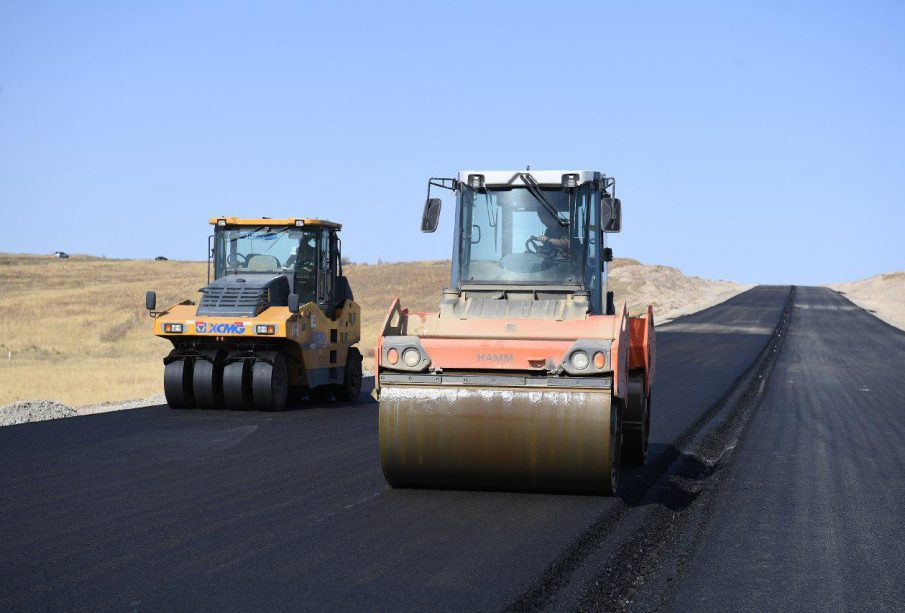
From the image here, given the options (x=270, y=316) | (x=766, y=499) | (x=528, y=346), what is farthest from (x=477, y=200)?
(x=270, y=316)

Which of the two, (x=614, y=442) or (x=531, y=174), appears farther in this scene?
(x=531, y=174)

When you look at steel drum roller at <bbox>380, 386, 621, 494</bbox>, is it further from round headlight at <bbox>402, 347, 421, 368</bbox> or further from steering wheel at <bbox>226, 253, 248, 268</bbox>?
steering wheel at <bbox>226, 253, 248, 268</bbox>

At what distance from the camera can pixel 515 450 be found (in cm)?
876

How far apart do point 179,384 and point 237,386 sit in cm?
94

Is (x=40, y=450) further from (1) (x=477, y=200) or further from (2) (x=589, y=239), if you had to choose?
(2) (x=589, y=239)

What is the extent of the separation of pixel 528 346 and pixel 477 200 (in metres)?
2.18

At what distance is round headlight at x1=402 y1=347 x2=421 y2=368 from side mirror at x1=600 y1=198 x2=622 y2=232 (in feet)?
7.32

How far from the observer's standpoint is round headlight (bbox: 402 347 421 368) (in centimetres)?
894

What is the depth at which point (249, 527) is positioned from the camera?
26.3ft

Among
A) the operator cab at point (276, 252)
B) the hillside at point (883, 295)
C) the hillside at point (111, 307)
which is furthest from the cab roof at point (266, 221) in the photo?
the hillside at point (883, 295)

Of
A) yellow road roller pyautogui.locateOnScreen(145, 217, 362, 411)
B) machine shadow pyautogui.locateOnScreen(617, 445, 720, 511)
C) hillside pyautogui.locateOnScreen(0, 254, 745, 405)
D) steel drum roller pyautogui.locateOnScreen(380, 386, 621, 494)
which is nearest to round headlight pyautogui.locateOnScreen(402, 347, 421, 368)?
steel drum roller pyautogui.locateOnScreen(380, 386, 621, 494)

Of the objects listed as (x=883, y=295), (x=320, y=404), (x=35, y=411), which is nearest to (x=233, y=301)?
(x=320, y=404)

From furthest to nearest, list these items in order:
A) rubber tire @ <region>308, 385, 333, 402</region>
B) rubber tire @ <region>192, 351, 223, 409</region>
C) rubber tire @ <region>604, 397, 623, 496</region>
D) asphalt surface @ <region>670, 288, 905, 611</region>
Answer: rubber tire @ <region>308, 385, 333, 402</region> < rubber tire @ <region>192, 351, 223, 409</region> < rubber tire @ <region>604, 397, 623, 496</region> < asphalt surface @ <region>670, 288, 905, 611</region>

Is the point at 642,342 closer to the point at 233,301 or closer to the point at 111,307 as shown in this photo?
the point at 233,301
